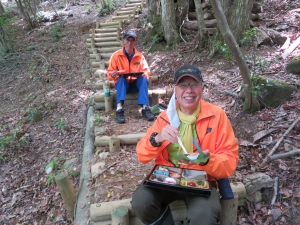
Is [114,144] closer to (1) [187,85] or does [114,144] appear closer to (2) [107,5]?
(1) [187,85]

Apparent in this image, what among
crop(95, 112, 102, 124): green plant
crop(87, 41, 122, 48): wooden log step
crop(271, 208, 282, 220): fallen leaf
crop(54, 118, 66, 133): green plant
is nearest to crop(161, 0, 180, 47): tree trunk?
crop(87, 41, 122, 48): wooden log step

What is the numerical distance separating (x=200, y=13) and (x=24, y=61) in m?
7.67

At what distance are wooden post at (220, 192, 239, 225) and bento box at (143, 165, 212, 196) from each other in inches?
17.3

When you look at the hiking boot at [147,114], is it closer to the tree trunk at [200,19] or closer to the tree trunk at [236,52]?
the tree trunk at [236,52]

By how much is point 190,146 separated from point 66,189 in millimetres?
1744

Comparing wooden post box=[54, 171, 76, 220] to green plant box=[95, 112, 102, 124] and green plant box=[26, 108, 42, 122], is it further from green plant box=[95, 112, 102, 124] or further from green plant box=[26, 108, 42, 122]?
green plant box=[26, 108, 42, 122]

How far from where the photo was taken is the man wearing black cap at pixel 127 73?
4.81 m

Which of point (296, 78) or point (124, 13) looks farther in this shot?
point (124, 13)

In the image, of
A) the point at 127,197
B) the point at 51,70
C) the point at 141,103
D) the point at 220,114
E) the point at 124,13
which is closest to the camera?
the point at 220,114

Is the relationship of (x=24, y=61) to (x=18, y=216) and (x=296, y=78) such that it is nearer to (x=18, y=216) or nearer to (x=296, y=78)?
(x=18, y=216)

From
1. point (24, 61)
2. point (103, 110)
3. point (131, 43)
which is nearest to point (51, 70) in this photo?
point (24, 61)

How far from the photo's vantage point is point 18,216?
4148 millimetres

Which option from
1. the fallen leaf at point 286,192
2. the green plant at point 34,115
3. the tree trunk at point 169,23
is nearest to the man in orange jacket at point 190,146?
the fallen leaf at point 286,192

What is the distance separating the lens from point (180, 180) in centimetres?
218
